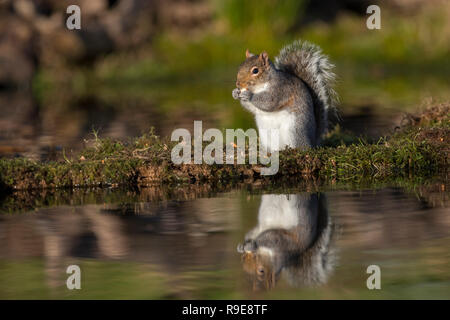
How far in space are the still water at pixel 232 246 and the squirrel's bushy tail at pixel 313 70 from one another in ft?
6.50

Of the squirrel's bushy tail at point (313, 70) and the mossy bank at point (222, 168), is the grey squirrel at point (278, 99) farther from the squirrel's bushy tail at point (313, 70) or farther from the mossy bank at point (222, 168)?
the mossy bank at point (222, 168)

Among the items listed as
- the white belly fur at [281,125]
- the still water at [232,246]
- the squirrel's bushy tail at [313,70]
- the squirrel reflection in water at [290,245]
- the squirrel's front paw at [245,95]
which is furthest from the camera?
the squirrel's bushy tail at [313,70]

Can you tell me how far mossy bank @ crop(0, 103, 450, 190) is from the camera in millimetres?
9312

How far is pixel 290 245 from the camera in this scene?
6.38m

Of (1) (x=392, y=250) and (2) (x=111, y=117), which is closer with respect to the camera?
(1) (x=392, y=250)

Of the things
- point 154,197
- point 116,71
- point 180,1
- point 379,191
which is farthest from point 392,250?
point 180,1

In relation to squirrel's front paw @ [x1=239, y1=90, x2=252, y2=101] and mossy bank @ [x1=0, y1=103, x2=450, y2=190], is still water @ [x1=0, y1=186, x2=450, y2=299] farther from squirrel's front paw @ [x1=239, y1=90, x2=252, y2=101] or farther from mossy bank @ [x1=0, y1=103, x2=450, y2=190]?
squirrel's front paw @ [x1=239, y1=90, x2=252, y2=101]

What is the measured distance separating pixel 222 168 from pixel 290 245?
3084 mm

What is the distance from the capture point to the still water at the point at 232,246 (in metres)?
5.49

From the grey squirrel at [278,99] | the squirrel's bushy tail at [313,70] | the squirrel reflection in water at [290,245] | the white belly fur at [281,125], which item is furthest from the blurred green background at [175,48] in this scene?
the squirrel reflection in water at [290,245]

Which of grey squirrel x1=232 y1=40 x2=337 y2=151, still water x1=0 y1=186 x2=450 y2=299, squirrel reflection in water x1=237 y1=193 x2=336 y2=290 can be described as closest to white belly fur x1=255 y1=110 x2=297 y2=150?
grey squirrel x1=232 y1=40 x2=337 y2=151

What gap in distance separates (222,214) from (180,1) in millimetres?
19691
